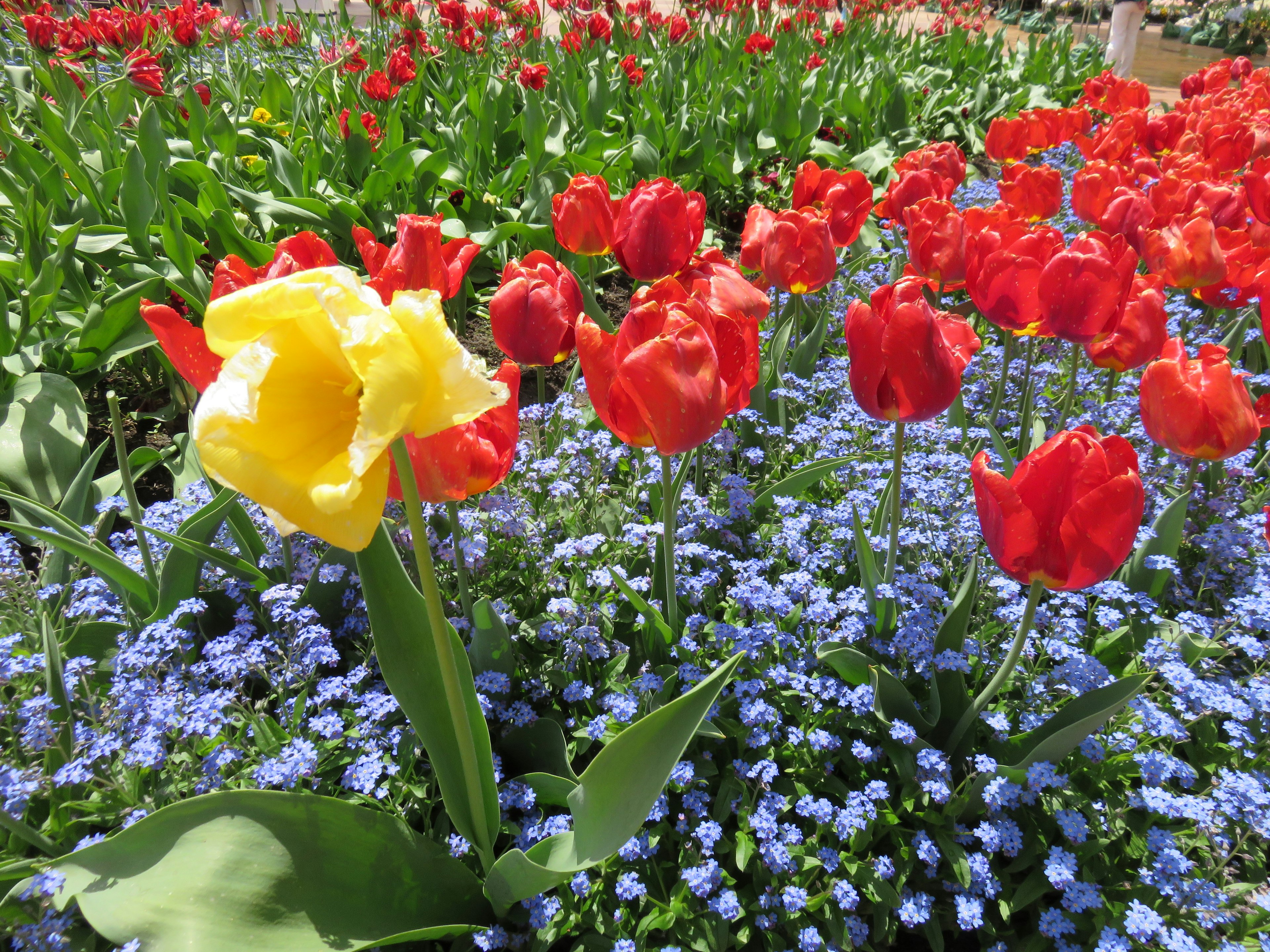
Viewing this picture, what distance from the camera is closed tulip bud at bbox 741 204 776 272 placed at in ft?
7.14

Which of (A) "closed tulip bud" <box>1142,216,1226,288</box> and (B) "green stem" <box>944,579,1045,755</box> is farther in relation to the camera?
(A) "closed tulip bud" <box>1142,216,1226,288</box>

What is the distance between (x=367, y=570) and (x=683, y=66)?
5.00 metres

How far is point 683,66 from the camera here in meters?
5.27

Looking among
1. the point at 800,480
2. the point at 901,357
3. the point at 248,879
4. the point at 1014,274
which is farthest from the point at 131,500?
the point at 1014,274

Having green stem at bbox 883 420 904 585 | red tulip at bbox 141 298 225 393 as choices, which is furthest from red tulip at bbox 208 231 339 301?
green stem at bbox 883 420 904 585

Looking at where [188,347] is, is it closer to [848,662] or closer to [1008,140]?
[848,662]

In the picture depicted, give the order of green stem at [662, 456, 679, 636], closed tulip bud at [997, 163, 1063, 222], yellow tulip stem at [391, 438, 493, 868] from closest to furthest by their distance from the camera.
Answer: yellow tulip stem at [391, 438, 493, 868], green stem at [662, 456, 679, 636], closed tulip bud at [997, 163, 1063, 222]

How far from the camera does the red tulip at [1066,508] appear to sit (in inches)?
42.6

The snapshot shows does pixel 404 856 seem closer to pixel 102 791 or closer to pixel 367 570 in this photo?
pixel 367 570

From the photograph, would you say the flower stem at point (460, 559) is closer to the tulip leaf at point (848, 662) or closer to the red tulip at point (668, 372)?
the red tulip at point (668, 372)

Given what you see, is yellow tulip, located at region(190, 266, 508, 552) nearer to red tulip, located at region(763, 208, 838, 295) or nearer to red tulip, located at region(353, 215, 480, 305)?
red tulip, located at region(353, 215, 480, 305)

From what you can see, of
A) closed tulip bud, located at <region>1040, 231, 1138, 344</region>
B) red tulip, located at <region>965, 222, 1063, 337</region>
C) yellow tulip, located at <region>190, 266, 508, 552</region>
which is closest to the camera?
yellow tulip, located at <region>190, 266, 508, 552</region>

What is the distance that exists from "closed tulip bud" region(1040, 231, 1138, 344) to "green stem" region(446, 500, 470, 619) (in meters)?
1.28

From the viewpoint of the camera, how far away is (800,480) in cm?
185
